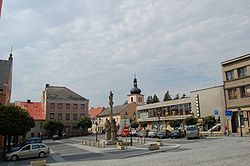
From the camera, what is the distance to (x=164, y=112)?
7344 cm

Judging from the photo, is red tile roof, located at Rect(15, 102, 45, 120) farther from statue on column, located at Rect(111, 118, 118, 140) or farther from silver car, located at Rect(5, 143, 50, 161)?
silver car, located at Rect(5, 143, 50, 161)

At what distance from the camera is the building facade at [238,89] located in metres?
47.7

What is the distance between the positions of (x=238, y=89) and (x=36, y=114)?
57.6 meters

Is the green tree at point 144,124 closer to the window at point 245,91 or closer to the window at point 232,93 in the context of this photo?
the window at point 232,93

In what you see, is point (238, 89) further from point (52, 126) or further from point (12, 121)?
point (52, 126)

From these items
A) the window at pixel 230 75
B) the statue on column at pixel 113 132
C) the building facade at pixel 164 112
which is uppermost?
the window at pixel 230 75

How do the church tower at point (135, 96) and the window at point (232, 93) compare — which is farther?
the church tower at point (135, 96)

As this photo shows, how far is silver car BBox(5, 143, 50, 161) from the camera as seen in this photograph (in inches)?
1137

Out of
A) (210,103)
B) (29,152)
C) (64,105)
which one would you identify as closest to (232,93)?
(210,103)

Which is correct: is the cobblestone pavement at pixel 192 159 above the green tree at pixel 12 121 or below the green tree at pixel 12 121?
below

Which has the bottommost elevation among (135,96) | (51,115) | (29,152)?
(29,152)

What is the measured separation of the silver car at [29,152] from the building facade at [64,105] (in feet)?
186

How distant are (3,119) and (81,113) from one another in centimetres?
5824

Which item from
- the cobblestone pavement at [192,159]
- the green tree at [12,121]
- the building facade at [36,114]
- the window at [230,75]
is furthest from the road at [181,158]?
the building facade at [36,114]
